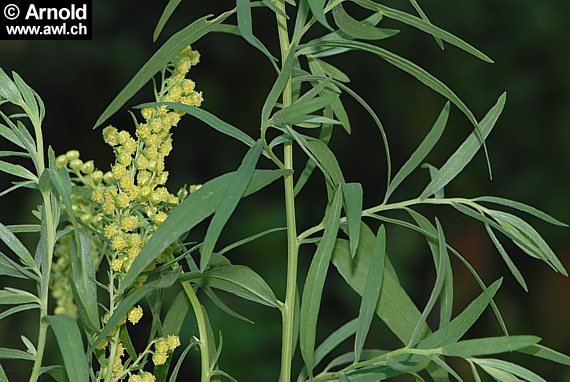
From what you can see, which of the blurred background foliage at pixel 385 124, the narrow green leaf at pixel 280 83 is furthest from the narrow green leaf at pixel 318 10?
the blurred background foliage at pixel 385 124

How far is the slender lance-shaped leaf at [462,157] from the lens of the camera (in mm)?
446

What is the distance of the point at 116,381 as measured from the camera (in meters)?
0.41

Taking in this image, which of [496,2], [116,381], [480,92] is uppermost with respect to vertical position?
[496,2]

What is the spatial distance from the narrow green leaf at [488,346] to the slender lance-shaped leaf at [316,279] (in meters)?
0.06

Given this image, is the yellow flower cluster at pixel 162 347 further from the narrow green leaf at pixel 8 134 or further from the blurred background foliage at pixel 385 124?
the blurred background foliage at pixel 385 124

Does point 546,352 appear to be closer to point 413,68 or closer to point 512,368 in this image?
point 512,368

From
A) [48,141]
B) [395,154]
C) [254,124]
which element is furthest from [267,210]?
[48,141]

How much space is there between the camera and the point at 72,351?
341 mm

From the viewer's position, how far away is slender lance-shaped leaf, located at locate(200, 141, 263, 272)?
1.10 ft

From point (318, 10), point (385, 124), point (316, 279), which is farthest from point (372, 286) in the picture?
point (385, 124)

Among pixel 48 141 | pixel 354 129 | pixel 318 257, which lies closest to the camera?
pixel 318 257

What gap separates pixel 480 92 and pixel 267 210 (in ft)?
1.65

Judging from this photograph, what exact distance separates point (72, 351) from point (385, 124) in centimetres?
145

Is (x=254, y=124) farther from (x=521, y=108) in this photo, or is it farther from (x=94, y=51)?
(x=521, y=108)
